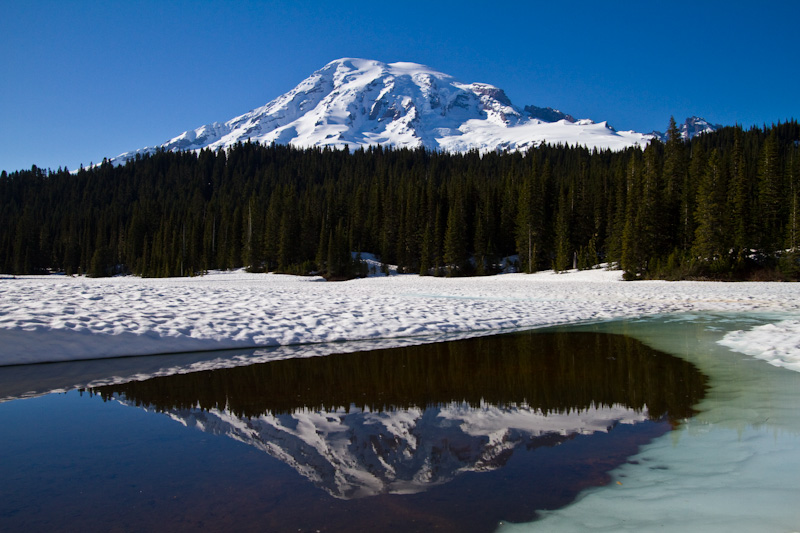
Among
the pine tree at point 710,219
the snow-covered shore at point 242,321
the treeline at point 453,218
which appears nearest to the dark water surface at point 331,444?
the snow-covered shore at point 242,321

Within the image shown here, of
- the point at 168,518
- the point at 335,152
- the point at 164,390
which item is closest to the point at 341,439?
the point at 168,518

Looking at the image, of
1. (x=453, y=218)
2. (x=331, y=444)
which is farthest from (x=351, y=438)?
(x=453, y=218)

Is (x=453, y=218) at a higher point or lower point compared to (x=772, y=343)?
higher

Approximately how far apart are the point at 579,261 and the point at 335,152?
363ft

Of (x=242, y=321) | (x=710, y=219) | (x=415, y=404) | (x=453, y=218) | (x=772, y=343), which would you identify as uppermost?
(x=453, y=218)

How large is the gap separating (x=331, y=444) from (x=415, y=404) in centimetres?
157

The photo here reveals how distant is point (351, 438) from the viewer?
4.59m

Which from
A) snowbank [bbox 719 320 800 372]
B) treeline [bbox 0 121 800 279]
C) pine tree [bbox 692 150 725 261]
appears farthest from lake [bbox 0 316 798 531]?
treeline [bbox 0 121 800 279]

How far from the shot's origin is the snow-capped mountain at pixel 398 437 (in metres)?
3.79

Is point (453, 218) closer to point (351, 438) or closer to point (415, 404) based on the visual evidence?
point (415, 404)

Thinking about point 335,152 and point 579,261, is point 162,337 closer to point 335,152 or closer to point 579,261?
point 579,261

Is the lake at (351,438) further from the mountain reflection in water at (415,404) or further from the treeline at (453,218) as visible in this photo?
the treeline at (453,218)

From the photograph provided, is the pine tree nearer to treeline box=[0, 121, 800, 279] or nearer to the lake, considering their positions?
treeline box=[0, 121, 800, 279]

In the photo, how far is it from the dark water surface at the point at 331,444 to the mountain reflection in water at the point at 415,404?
0.03m
